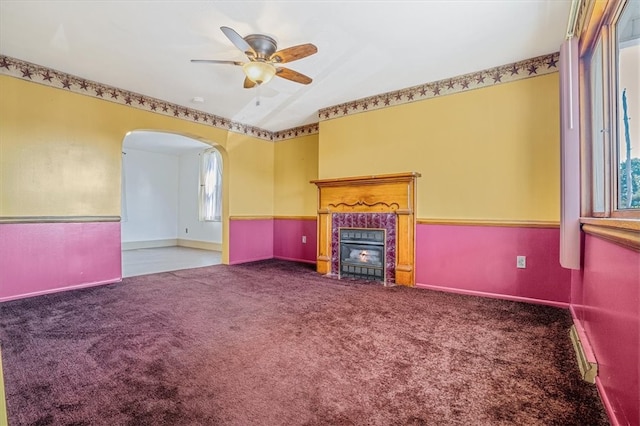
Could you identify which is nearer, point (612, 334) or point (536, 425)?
point (536, 425)

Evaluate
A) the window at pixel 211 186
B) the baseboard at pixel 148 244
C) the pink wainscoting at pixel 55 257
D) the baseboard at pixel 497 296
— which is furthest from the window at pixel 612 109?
the baseboard at pixel 148 244

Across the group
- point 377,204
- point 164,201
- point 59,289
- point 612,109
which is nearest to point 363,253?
point 377,204

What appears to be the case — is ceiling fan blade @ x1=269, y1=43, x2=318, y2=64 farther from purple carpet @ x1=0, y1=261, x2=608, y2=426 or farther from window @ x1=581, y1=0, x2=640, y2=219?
purple carpet @ x1=0, y1=261, x2=608, y2=426

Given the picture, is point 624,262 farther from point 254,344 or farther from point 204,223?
point 204,223

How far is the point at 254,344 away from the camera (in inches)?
84.6

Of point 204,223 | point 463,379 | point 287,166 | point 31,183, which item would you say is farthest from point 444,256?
point 204,223

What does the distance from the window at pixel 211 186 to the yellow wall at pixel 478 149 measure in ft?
14.4

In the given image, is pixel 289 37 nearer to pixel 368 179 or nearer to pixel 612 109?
pixel 368 179

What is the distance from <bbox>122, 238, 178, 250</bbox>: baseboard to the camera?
7.63 m

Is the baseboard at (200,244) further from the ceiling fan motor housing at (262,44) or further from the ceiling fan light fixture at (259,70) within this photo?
the ceiling fan motor housing at (262,44)

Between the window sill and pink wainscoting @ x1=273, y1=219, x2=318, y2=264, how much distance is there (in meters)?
4.25

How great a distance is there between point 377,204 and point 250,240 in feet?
9.05

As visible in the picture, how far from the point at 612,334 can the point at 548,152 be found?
89.5 inches

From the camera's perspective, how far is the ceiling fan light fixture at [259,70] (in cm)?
273
